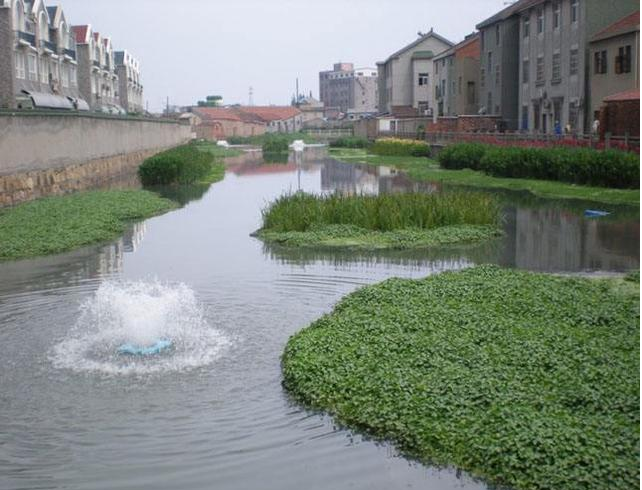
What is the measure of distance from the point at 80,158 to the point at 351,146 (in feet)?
184

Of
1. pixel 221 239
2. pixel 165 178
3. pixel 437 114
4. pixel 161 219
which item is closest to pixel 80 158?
pixel 165 178

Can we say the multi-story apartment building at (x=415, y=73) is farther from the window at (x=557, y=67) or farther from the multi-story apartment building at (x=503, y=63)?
the window at (x=557, y=67)

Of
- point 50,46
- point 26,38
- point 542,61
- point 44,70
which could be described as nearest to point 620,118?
point 542,61

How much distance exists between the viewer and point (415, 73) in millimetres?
96938

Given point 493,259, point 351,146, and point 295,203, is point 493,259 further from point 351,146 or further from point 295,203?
point 351,146

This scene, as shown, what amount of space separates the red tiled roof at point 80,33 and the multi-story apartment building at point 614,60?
57.6m

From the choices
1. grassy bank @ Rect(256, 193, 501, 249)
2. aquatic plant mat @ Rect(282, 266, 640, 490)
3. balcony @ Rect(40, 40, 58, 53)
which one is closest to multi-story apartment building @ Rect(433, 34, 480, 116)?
balcony @ Rect(40, 40, 58, 53)

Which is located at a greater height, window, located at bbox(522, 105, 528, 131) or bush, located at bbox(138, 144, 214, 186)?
window, located at bbox(522, 105, 528, 131)

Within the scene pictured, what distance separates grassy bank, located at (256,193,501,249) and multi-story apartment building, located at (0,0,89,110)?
3465 cm

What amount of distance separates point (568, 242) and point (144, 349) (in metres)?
14.0

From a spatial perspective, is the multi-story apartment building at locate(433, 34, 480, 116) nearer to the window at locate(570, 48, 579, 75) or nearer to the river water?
the window at locate(570, 48, 579, 75)

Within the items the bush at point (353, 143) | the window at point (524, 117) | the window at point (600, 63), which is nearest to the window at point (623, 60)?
the window at point (600, 63)

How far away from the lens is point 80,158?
39062 mm

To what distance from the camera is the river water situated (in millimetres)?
8312
